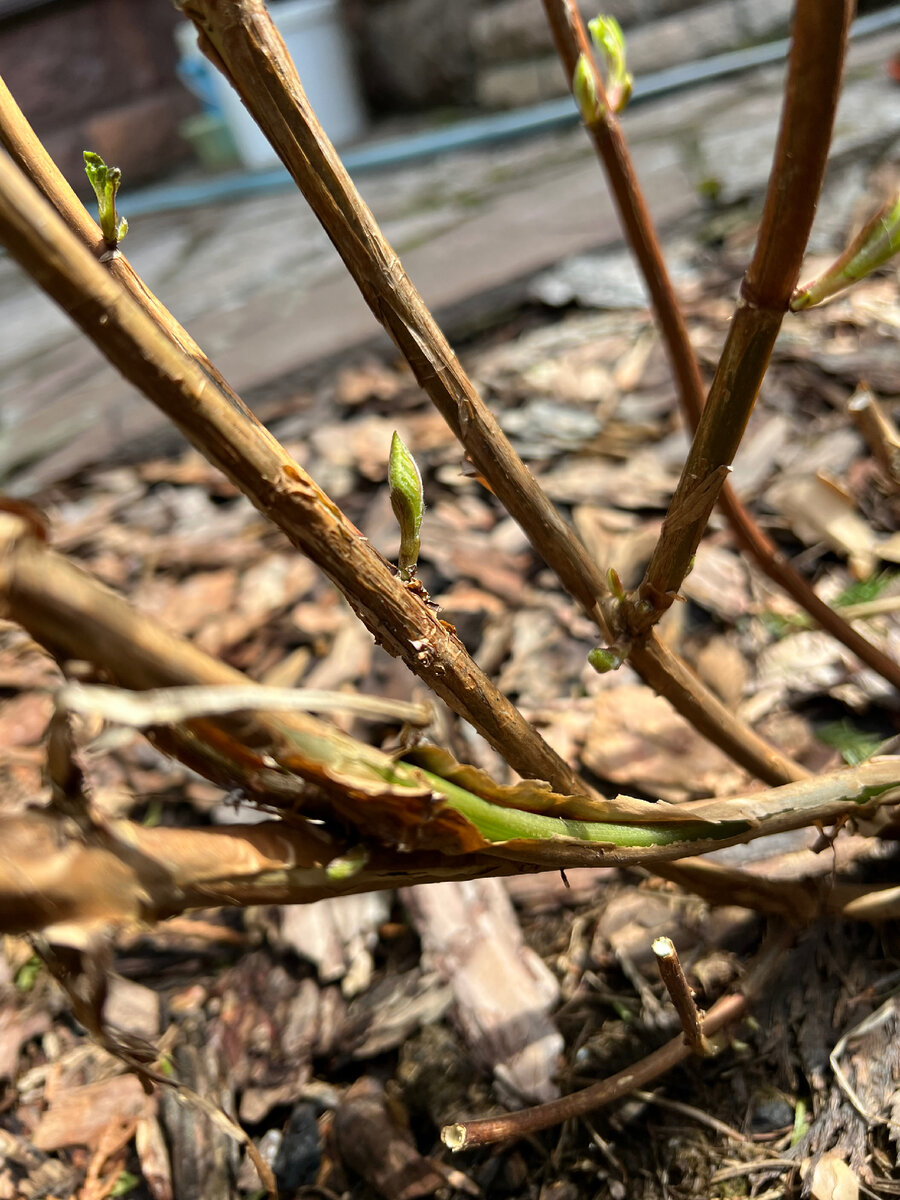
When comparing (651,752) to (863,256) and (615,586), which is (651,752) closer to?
(615,586)

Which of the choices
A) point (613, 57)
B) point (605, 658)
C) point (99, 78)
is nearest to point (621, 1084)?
point (605, 658)

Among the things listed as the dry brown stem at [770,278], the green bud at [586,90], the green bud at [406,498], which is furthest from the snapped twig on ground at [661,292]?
the green bud at [406,498]

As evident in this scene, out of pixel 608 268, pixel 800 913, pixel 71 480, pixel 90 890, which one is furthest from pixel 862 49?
pixel 90 890

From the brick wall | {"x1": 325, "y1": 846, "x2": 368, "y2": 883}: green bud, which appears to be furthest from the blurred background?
{"x1": 325, "y1": 846, "x2": 368, "y2": 883}: green bud

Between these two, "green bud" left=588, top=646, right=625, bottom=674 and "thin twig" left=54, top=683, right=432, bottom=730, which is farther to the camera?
"green bud" left=588, top=646, right=625, bottom=674

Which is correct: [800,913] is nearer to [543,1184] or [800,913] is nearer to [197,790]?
[543,1184]

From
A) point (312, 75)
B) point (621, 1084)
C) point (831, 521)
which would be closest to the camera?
point (621, 1084)

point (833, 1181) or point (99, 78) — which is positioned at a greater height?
point (99, 78)

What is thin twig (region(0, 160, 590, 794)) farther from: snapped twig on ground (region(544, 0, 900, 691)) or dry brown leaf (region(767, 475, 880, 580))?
dry brown leaf (region(767, 475, 880, 580))
